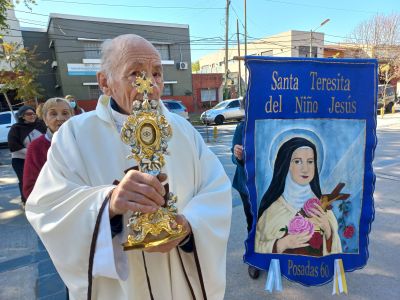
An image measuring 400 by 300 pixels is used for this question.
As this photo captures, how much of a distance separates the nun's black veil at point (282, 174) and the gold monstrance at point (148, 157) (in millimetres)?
1374

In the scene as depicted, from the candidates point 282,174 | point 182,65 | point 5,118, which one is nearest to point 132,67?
point 282,174

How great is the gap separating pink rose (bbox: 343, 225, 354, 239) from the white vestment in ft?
4.75

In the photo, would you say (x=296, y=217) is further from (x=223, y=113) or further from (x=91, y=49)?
(x=91, y=49)

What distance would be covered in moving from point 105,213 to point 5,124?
13.9m

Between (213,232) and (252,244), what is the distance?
1.24 meters

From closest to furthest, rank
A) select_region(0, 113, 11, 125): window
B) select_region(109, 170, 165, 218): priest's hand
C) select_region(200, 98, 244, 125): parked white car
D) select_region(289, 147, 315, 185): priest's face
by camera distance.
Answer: select_region(109, 170, 165, 218): priest's hand
select_region(289, 147, 315, 185): priest's face
select_region(0, 113, 11, 125): window
select_region(200, 98, 244, 125): parked white car

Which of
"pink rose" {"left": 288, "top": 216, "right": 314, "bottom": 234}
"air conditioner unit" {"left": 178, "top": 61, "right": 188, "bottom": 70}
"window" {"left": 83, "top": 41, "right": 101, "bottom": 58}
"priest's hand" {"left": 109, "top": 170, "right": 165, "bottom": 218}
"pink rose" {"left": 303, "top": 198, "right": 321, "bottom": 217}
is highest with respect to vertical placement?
"window" {"left": 83, "top": 41, "right": 101, "bottom": 58}

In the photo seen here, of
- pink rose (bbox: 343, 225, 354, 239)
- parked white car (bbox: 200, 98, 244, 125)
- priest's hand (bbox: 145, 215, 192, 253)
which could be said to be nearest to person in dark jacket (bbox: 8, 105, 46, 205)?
priest's hand (bbox: 145, 215, 192, 253)

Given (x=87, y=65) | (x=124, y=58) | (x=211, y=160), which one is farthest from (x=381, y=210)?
(x=87, y=65)

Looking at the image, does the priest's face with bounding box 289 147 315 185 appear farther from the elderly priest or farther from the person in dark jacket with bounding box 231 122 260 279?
the elderly priest

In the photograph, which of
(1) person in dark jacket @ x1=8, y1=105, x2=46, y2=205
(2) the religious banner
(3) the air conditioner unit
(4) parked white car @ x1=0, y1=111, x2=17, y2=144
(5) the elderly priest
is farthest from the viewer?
(3) the air conditioner unit

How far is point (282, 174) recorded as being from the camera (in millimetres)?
2342

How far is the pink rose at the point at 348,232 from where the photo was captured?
2.38 meters

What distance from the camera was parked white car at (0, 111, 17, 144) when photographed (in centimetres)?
1238
